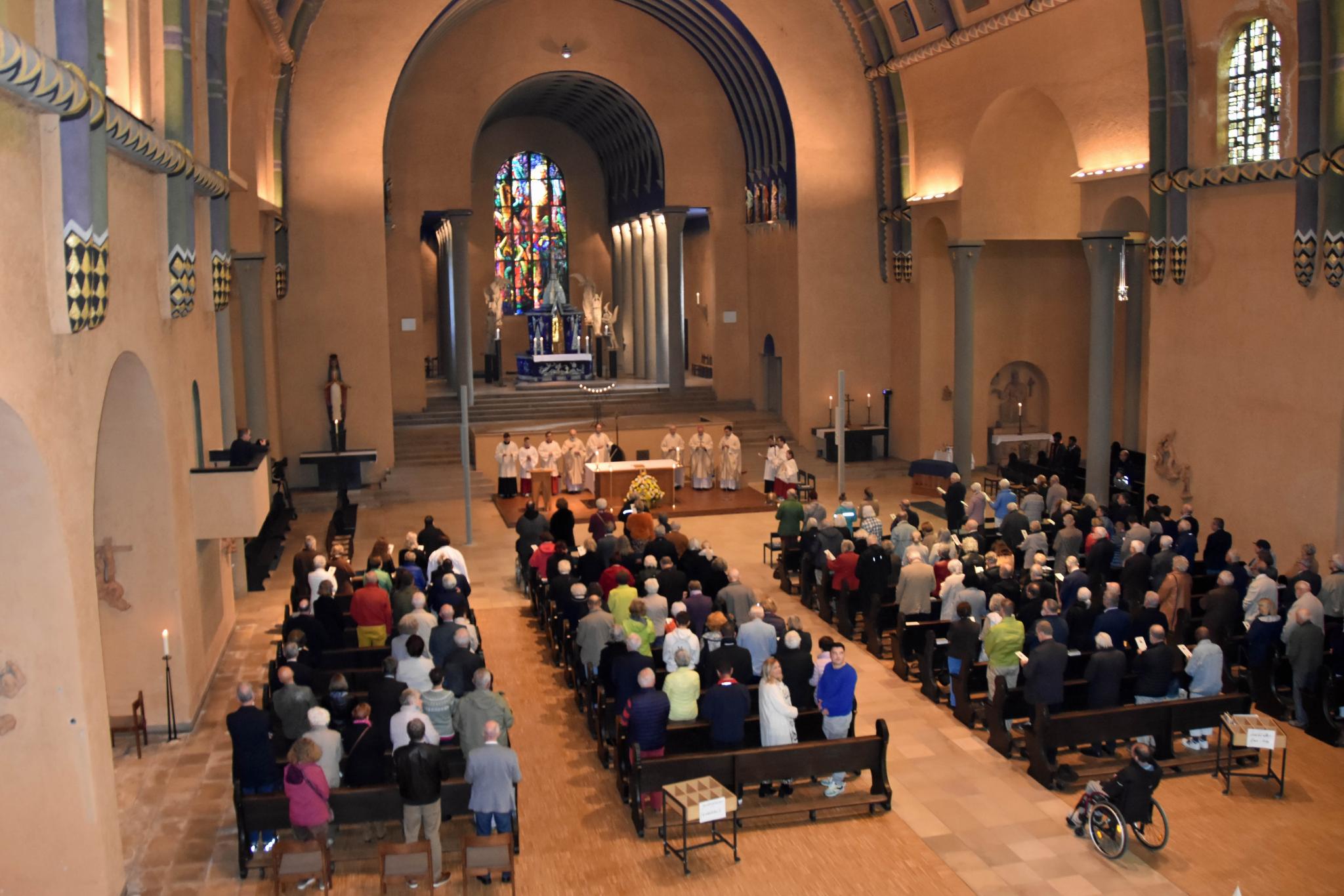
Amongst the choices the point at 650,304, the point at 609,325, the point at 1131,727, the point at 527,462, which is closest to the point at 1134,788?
the point at 1131,727

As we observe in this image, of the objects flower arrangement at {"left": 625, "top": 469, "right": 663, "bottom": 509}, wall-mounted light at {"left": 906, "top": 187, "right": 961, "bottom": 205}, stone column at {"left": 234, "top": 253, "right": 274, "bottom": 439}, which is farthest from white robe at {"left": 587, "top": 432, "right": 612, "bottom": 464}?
wall-mounted light at {"left": 906, "top": 187, "right": 961, "bottom": 205}

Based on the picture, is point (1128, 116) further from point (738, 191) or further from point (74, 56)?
point (74, 56)

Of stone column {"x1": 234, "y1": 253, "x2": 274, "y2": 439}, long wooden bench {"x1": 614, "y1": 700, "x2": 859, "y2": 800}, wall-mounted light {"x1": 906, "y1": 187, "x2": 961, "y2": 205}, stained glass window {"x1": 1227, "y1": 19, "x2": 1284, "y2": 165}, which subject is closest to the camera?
long wooden bench {"x1": 614, "y1": 700, "x2": 859, "y2": 800}

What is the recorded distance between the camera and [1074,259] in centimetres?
2850

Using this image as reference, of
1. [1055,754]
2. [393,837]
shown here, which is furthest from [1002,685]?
[393,837]

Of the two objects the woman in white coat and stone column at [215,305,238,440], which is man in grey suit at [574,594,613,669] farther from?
stone column at [215,305,238,440]

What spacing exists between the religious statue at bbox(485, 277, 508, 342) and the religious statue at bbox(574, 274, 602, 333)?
7.08 ft

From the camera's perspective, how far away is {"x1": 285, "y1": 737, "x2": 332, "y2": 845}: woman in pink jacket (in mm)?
9562

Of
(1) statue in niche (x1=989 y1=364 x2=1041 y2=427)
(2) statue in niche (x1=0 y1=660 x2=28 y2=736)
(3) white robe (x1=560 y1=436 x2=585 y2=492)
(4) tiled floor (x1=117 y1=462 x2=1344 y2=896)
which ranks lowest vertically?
(4) tiled floor (x1=117 y1=462 x2=1344 y2=896)

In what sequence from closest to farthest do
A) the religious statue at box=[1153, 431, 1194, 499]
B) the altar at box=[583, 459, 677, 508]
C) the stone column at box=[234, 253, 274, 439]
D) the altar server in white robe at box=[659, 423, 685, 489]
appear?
1. the religious statue at box=[1153, 431, 1194, 499]
2. the stone column at box=[234, 253, 274, 439]
3. the altar at box=[583, 459, 677, 508]
4. the altar server in white robe at box=[659, 423, 685, 489]

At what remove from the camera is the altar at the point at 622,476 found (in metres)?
24.5

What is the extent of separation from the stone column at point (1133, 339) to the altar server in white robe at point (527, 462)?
38.5 feet

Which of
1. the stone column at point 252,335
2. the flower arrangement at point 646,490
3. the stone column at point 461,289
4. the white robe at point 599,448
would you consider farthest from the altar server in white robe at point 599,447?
the stone column at point 252,335

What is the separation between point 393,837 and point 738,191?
23538mm
